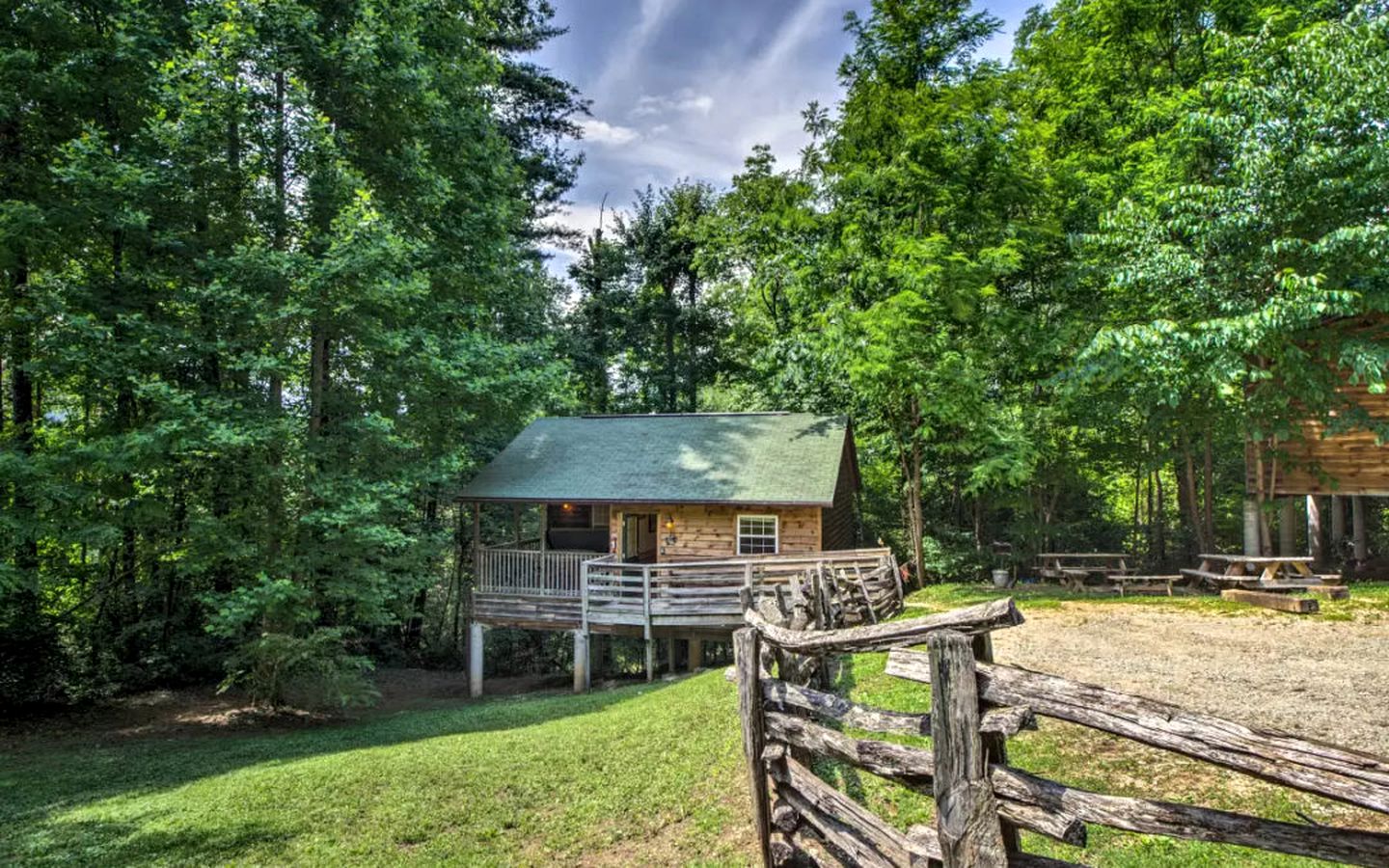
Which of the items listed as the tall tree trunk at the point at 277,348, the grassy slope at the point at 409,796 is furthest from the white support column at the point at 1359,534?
the tall tree trunk at the point at 277,348

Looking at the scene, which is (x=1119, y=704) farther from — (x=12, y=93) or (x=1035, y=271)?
(x=1035, y=271)

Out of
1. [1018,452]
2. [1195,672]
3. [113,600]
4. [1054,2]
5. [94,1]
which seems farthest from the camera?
A: [1054,2]

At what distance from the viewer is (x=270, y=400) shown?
46.1 feet

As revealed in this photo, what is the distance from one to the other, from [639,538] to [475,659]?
6775mm

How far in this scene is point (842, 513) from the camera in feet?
70.5

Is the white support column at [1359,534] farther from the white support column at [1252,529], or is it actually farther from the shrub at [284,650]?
the shrub at [284,650]

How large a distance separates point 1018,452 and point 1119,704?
16.2m

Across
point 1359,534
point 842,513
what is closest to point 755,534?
point 842,513

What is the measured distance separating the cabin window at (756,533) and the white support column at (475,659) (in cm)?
730

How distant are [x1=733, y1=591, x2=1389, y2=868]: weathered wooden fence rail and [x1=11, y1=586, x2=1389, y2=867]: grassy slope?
118 cm

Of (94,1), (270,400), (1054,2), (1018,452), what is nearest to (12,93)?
(94,1)

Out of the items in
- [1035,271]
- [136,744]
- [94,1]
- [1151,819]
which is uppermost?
[94,1]

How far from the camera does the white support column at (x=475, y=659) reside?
17.4 meters

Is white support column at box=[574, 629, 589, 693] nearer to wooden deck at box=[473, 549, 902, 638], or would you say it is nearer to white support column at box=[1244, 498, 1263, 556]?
wooden deck at box=[473, 549, 902, 638]
